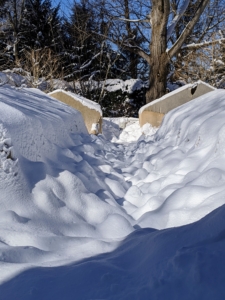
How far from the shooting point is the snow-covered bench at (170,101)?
30.6 feet

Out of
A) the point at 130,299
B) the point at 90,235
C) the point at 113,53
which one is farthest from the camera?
the point at 113,53

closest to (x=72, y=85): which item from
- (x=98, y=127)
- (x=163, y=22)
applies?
(x=163, y=22)

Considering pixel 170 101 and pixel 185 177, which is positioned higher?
pixel 185 177

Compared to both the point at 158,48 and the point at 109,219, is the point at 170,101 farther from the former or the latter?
the point at 109,219

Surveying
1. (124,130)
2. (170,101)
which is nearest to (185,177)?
(170,101)

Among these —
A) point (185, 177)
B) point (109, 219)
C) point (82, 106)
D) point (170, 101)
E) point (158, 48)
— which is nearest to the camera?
point (109, 219)

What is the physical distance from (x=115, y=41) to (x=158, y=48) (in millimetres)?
2432

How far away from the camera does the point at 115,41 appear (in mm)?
13594

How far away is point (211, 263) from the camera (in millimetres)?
1427

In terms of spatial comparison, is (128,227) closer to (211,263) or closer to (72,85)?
(211,263)

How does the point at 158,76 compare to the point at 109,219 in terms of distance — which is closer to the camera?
the point at 109,219

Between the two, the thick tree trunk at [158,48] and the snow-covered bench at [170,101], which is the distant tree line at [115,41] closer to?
the thick tree trunk at [158,48]

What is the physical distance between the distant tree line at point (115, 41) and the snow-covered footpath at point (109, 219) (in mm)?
7635

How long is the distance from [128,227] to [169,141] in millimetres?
2962
